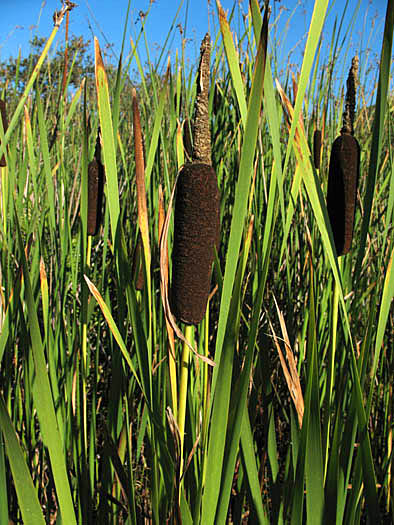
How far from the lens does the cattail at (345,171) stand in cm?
79

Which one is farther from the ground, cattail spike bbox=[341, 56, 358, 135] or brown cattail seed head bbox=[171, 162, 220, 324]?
cattail spike bbox=[341, 56, 358, 135]

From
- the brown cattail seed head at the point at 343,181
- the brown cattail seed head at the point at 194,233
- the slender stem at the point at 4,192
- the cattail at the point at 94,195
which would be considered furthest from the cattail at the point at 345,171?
the slender stem at the point at 4,192

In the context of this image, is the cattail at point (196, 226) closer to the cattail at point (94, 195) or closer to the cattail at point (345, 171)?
the cattail at point (345, 171)

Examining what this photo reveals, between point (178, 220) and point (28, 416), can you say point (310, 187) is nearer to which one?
point (178, 220)

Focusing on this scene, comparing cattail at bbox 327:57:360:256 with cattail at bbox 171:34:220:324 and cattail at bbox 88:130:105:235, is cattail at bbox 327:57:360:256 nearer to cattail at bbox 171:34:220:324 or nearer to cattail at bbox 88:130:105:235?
cattail at bbox 171:34:220:324

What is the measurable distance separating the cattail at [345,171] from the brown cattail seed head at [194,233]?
314 mm

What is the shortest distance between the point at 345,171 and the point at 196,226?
36cm

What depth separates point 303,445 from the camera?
0.61m

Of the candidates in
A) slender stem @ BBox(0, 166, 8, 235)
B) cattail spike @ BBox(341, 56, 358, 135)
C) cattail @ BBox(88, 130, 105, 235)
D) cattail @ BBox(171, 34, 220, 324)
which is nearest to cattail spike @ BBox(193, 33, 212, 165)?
cattail @ BBox(171, 34, 220, 324)

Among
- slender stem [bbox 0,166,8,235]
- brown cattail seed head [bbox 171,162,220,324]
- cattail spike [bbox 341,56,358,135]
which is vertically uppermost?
cattail spike [bbox 341,56,358,135]

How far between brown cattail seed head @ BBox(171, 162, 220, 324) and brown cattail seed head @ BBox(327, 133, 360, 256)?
12.4 inches

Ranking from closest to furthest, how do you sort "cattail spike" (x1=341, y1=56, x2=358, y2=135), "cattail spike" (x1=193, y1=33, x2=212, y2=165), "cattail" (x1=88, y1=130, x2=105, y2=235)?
"cattail spike" (x1=193, y1=33, x2=212, y2=165)
"cattail spike" (x1=341, y1=56, x2=358, y2=135)
"cattail" (x1=88, y1=130, x2=105, y2=235)

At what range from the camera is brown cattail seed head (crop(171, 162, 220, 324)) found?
1.77 ft

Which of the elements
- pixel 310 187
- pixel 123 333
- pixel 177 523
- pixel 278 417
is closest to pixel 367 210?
pixel 310 187
